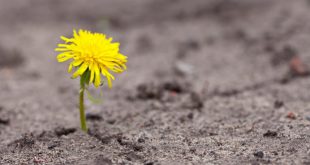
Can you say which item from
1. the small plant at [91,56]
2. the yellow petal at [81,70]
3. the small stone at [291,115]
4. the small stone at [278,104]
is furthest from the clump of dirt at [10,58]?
the small stone at [291,115]

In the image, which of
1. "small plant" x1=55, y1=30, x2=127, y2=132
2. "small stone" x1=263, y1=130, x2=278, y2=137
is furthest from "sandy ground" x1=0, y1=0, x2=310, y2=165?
"small plant" x1=55, y1=30, x2=127, y2=132

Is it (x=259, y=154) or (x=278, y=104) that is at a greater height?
(x=278, y=104)

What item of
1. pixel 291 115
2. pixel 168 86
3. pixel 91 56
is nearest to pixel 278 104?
pixel 291 115

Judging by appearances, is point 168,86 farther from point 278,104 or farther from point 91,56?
point 91,56

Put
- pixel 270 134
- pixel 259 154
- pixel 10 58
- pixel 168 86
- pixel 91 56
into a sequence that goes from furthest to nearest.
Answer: pixel 10 58 < pixel 168 86 < pixel 270 134 < pixel 91 56 < pixel 259 154

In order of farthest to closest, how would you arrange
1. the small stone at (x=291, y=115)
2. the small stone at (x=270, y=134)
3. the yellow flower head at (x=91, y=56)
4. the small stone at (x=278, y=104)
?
the small stone at (x=278, y=104), the small stone at (x=291, y=115), the small stone at (x=270, y=134), the yellow flower head at (x=91, y=56)

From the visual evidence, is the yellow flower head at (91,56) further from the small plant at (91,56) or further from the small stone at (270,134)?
the small stone at (270,134)

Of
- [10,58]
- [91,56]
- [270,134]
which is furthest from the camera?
[10,58]

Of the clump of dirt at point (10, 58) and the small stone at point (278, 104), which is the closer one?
the small stone at point (278, 104)

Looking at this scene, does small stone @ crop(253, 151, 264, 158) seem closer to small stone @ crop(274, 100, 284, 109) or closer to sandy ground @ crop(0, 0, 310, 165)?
sandy ground @ crop(0, 0, 310, 165)

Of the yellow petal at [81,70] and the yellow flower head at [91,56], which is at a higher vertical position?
the yellow flower head at [91,56]
